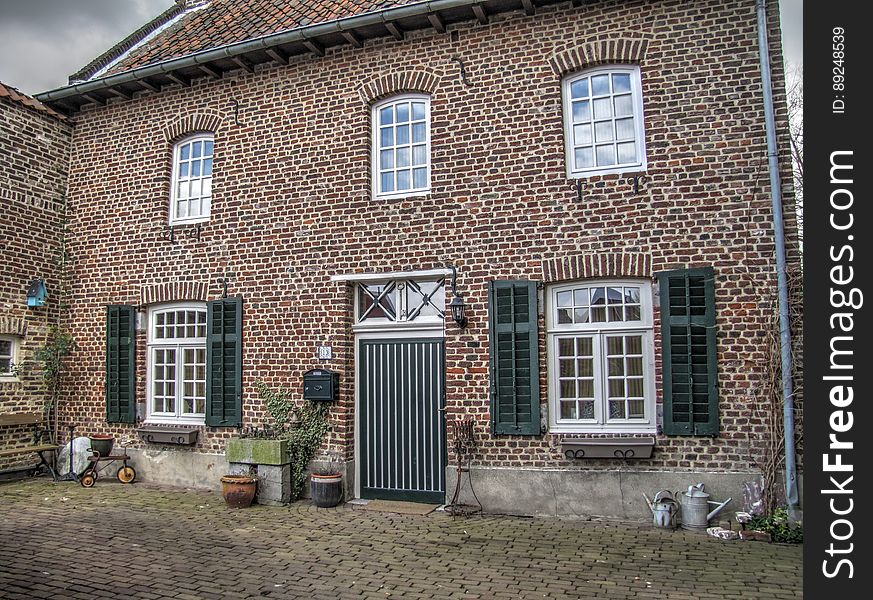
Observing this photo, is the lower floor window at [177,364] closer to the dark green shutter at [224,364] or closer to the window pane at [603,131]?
the dark green shutter at [224,364]

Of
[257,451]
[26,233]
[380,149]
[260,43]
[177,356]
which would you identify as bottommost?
[257,451]

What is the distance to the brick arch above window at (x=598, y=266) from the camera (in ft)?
25.7

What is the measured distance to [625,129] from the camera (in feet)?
26.9

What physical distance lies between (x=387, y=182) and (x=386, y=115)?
938mm

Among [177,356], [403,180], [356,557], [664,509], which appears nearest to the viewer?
[356,557]

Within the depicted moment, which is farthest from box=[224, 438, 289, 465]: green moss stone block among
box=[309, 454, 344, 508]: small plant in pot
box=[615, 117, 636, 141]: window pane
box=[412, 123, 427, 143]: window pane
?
box=[615, 117, 636, 141]: window pane

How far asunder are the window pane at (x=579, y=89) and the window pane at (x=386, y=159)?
2.50 metres

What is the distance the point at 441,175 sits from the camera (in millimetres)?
8773

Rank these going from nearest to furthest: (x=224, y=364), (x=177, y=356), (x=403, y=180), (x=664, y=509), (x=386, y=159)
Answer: (x=664, y=509) → (x=403, y=180) → (x=386, y=159) → (x=224, y=364) → (x=177, y=356)

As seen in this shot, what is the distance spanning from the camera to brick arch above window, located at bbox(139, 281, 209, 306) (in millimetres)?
9977

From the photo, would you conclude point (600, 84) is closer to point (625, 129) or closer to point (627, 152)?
point (625, 129)

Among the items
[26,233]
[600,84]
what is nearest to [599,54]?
[600,84]

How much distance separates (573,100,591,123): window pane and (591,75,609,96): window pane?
0.57 ft

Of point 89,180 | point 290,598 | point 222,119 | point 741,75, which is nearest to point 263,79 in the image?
point 222,119
